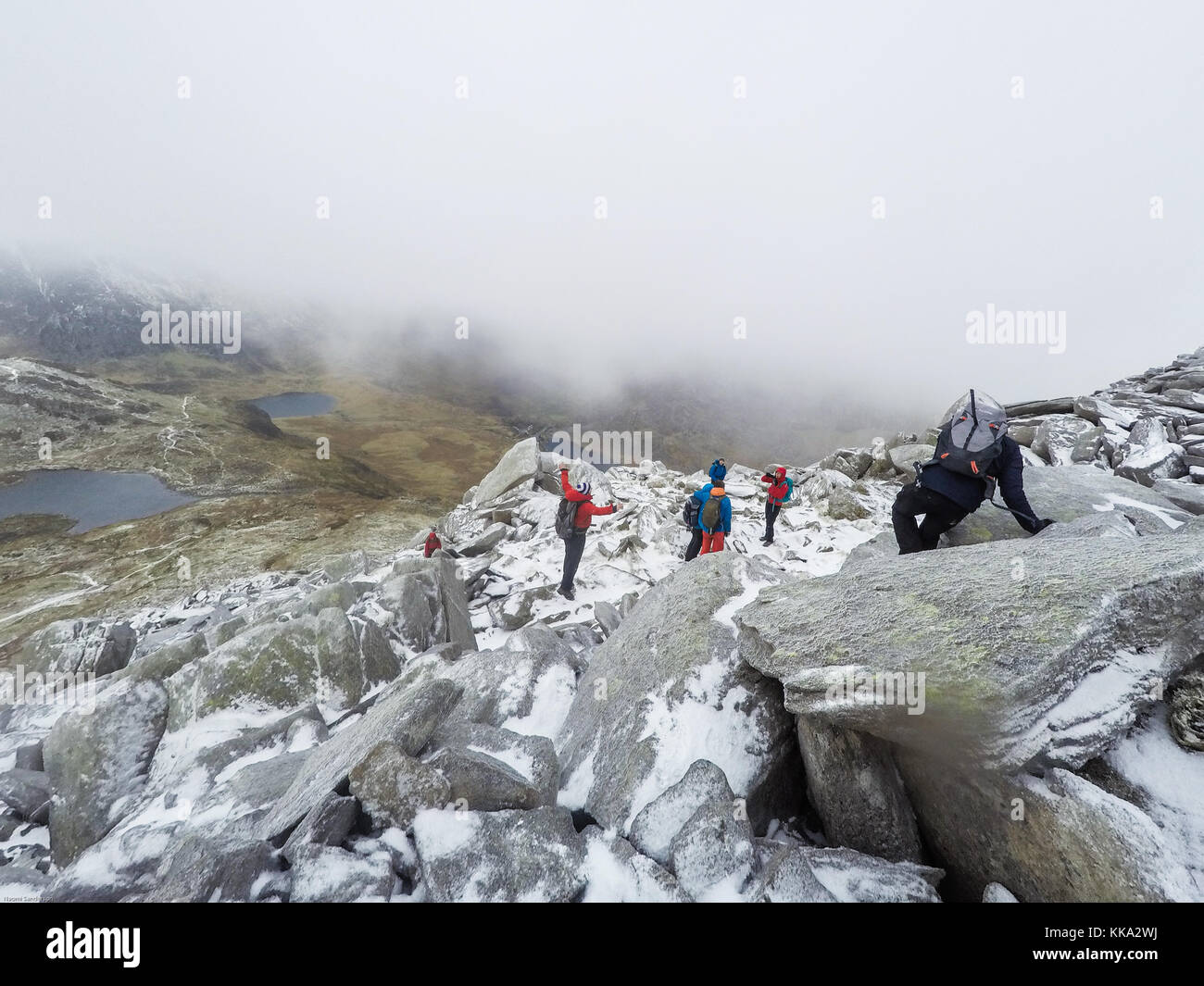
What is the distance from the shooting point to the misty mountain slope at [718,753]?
3641 millimetres

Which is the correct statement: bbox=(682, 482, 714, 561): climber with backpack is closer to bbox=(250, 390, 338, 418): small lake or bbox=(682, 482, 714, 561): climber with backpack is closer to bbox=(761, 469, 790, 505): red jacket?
bbox=(761, 469, 790, 505): red jacket

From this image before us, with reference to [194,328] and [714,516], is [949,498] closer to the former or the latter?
[714,516]

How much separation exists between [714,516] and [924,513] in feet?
16.0

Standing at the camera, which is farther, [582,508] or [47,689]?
[582,508]

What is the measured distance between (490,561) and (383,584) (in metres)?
5.05

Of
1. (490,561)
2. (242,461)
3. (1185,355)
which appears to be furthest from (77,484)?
(1185,355)

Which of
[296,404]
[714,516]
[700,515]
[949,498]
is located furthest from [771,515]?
[296,404]

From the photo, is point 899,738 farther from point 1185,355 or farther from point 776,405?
point 776,405

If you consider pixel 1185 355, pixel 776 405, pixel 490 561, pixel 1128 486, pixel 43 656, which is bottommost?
pixel 43 656

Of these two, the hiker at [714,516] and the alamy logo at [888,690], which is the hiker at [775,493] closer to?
the hiker at [714,516]

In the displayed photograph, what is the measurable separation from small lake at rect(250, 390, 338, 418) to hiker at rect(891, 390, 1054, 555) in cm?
14104

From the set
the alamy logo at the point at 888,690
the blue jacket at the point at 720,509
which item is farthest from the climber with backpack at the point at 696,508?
the alamy logo at the point at 888,690
